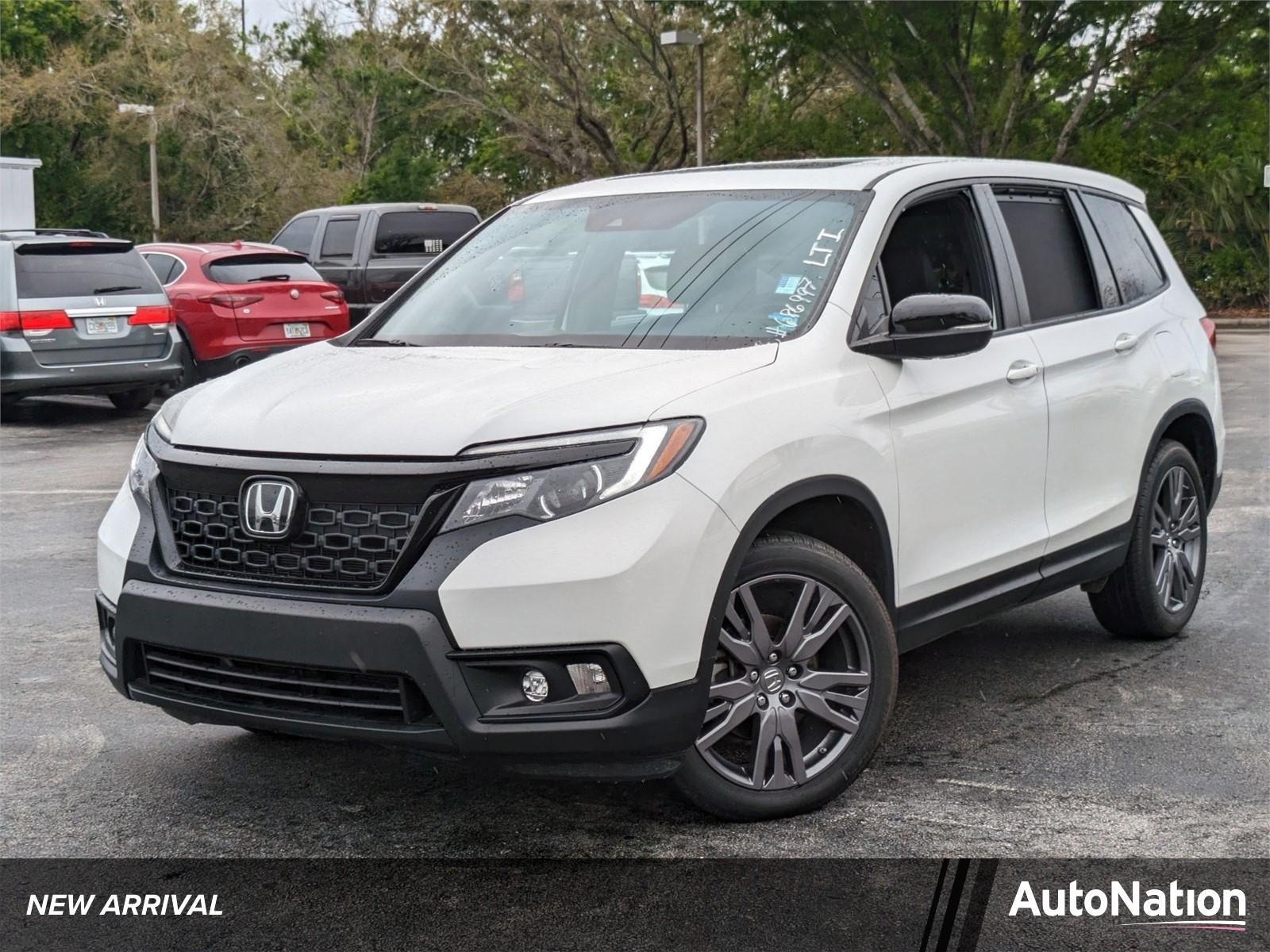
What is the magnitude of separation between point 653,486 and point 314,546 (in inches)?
32.5

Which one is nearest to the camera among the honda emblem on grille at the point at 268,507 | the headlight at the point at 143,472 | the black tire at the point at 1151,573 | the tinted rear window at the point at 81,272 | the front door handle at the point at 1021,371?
the honda emblem on grille at the point at 268,507

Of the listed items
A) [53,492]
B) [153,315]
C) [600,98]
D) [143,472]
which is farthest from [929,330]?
[600,98]

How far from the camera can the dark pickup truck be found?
19.6 metres

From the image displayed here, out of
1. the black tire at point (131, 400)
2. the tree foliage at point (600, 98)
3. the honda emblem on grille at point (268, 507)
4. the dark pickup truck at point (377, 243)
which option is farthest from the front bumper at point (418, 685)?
the tree foliage at point (600, 98)

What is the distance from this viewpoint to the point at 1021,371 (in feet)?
17.1

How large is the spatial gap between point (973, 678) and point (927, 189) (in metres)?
1.79

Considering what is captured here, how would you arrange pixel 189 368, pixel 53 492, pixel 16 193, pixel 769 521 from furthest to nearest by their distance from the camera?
1. pixel 16 193
2. pixel 189 368
3. pixel 53 492
4. pixel 769 521

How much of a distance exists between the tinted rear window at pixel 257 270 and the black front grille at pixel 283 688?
13.0 m

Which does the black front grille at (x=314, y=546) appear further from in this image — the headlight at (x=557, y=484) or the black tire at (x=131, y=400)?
the black tire at (x=131, y=400)

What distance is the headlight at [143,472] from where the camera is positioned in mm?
4199

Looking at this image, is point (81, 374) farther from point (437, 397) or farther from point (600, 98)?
point (600, 98)

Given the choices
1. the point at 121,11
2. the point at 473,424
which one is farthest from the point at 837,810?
the point at 121,11

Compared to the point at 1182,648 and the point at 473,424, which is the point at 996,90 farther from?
the point at 473,424

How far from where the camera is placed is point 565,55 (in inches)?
1371
